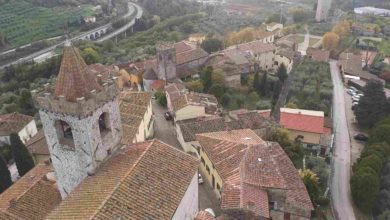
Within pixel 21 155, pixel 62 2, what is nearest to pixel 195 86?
pixel 21 155

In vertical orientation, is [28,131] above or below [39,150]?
below

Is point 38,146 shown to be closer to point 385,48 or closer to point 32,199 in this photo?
point 32,199

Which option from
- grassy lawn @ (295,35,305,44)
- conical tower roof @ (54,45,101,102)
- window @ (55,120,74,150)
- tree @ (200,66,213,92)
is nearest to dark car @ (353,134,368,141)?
tree @ (200,66,213,92)

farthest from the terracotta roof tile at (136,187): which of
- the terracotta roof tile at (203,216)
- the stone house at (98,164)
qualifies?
the terracotta roof tile at (203,216)

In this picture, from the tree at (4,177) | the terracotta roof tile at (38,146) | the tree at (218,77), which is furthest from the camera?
the tree at (218,77)

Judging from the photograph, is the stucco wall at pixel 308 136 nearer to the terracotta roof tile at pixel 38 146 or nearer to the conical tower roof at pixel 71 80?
the terracotta roof tile at pixel 38 146

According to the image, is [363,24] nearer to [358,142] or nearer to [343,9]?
[343,9]
